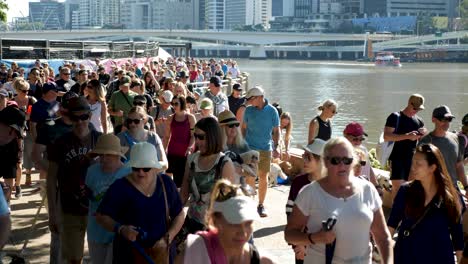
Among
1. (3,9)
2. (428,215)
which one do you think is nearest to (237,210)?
(428,215)

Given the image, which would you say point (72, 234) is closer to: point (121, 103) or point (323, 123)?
point (323, 123)

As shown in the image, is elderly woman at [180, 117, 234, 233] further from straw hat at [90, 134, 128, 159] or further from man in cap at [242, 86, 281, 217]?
man in cap at [242, 86, 281, 217]

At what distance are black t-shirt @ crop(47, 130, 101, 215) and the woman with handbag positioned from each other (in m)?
2.20

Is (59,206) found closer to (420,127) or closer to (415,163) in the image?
(415,163)

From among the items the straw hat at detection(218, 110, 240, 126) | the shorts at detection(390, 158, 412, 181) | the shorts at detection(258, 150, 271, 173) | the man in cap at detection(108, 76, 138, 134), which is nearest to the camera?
the straw hat at detection(218, 110, 240, 126)

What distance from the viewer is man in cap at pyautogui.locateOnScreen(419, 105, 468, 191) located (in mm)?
7637

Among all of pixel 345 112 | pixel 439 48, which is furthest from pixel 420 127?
pixel 439 48

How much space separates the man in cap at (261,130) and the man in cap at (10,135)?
2.43 meters

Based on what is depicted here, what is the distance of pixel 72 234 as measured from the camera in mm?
6035

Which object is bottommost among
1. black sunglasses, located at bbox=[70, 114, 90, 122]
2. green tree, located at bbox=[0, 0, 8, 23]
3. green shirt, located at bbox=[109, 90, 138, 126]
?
green shirt, located at bbox=[109, 90, 138, 126]

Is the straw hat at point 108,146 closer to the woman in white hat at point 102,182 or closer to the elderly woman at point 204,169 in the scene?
the woman in white hat at point 102,182

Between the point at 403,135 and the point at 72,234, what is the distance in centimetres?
398

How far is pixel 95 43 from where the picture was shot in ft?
129

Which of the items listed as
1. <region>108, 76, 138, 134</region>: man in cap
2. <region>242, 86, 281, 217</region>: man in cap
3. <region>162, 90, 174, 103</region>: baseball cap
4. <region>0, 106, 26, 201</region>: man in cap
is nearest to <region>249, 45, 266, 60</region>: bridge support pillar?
<region>108, 76, 138, 134</region>: man in cap
